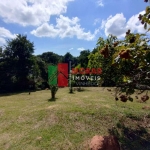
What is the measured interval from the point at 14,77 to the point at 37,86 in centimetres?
326

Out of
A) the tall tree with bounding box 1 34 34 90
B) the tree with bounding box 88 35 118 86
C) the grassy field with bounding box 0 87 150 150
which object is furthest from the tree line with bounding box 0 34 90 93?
the tree with bounding box 88 35 118 86

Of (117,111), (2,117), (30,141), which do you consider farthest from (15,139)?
(117,111)

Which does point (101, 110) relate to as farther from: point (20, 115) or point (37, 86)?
point (37, 86)

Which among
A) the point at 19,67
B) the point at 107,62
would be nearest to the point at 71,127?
the point at 107,62

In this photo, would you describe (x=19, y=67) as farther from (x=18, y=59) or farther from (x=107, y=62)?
(x=107, y=62)

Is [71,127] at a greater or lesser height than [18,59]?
lesser

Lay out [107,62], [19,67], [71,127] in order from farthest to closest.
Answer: [19,67] < [71,127] < [107,62]

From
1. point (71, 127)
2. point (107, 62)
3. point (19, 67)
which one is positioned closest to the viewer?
point (107, 62)

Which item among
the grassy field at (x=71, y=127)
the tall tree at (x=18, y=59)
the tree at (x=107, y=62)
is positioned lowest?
the grassy field at (x=71, y=127)

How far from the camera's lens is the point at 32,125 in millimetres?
6148

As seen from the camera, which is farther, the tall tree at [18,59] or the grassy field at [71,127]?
the tall tree at [18,59]

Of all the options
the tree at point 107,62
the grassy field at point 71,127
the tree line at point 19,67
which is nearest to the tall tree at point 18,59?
the tree line at point 19,67

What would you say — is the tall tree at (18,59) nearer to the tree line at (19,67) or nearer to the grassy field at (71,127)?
the tree line at (19,67)

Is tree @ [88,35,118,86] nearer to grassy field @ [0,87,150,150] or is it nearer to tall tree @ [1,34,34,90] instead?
grassy field @ [0,87,150,150]
